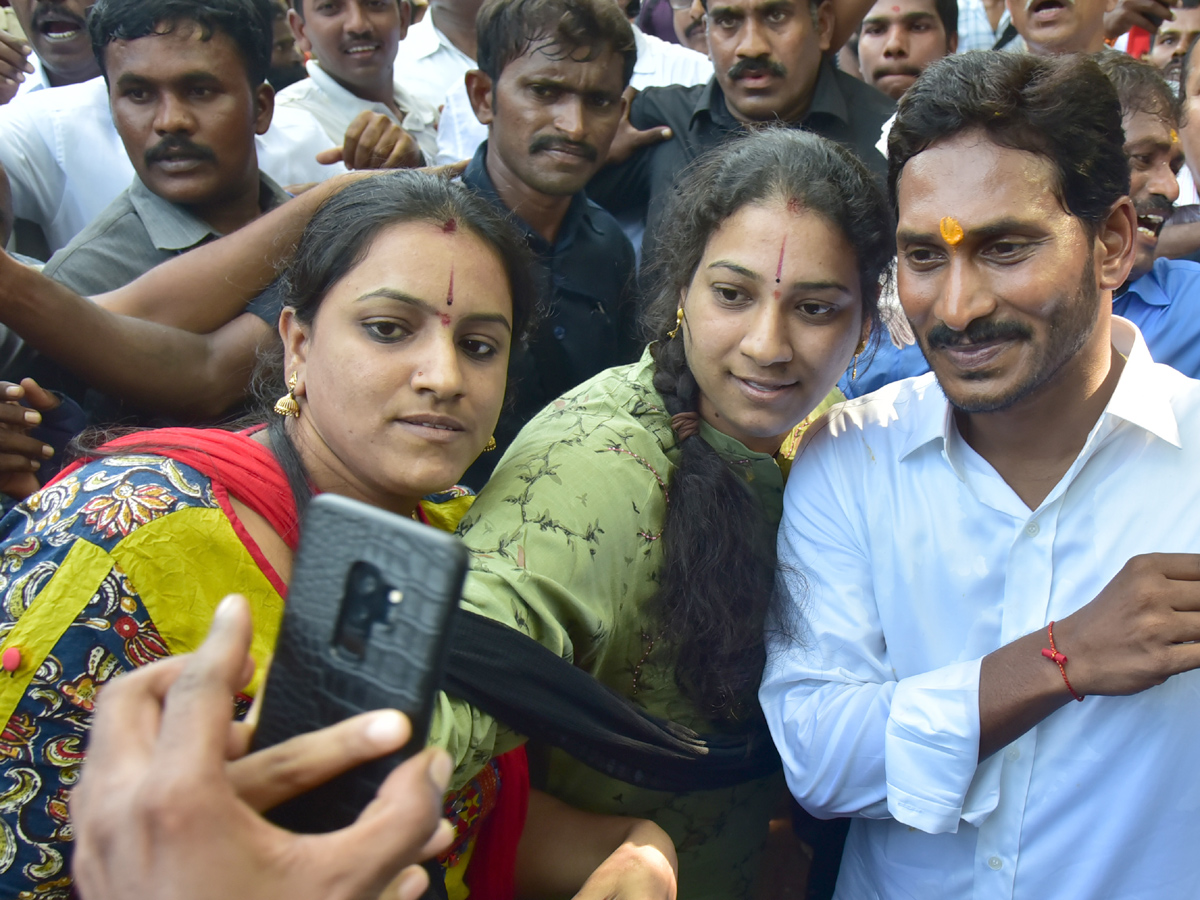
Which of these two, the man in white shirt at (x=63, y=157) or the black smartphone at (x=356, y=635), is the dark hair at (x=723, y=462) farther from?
the man in white shirt at (x=63, y=157)

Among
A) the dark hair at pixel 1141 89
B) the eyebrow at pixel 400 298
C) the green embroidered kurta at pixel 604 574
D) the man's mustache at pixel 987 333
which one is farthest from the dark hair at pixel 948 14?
the eyebrow at pixel 400 298

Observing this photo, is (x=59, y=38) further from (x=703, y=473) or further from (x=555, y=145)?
(x=703, y=473)

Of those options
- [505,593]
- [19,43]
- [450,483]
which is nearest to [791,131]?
[450,483]

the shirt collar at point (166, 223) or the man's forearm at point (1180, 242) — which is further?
the man's forearm at point (1180, 242)

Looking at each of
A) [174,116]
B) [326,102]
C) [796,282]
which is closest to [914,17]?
[326,102]

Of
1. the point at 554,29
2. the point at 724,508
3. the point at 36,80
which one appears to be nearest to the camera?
the point at 724,508

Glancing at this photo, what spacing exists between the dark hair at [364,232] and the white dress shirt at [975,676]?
82 cm

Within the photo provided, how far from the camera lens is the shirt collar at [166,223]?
8.94 feet

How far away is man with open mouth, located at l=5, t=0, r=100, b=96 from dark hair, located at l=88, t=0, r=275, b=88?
1.47m

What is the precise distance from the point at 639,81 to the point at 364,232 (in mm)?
3437

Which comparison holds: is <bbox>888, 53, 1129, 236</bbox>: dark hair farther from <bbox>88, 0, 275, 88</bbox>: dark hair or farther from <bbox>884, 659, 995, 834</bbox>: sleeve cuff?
<bbox>88, 0, 275, 88</bbox>: dark hair

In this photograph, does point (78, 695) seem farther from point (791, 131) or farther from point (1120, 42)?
point (1120, 42)

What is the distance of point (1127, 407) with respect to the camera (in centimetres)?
176

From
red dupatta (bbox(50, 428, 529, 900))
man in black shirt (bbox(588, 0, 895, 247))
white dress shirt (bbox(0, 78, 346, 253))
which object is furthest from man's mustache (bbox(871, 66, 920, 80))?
red dupatta (bbox(50, 428, 529, 900))
